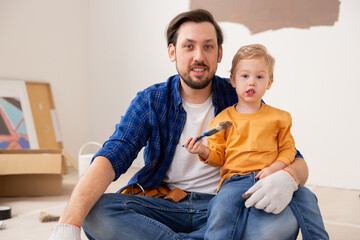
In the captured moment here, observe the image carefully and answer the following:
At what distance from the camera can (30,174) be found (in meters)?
2.84

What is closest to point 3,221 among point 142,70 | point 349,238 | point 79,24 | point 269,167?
point 269,167

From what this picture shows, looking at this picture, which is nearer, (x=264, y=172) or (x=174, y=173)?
(x=264, y=172)

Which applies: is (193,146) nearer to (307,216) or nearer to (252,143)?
(252,143)

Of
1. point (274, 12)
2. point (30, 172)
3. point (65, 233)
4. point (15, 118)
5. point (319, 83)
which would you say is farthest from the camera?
point (15, 118)

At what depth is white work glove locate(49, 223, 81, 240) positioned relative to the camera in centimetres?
127

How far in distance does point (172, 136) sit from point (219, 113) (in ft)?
0.73

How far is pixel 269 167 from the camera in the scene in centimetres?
148

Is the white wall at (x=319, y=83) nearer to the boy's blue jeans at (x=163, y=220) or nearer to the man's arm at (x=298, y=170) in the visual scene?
the man's arm at (x=298, y=170)

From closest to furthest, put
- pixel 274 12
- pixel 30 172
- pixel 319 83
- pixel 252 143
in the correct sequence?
pixel 252 143 < pixel 30 172 < pixel 319 83 < pixel 274 12

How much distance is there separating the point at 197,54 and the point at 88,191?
0.73 m

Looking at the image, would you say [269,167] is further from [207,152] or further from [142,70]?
[142,70]

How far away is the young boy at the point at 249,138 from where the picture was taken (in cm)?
149

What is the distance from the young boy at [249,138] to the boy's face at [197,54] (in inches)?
5.6

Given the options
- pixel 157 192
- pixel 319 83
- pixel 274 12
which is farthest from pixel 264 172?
pixel 274 12
